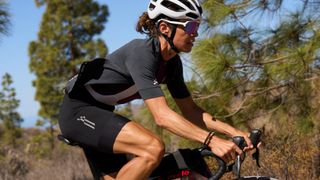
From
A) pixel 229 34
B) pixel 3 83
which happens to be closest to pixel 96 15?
pixel 3 83

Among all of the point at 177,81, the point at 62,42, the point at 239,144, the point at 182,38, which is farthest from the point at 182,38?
the point at 62,42

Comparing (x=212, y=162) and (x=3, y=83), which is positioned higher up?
(x=212, y=162)

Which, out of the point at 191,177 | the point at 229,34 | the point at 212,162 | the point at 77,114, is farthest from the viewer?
the point at 229,34

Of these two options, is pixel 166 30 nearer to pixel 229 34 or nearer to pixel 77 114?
pixel 77 114

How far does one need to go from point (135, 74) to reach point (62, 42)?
18510 millimetres

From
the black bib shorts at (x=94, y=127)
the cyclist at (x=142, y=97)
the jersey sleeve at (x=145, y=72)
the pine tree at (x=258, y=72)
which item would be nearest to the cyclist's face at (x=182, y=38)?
the cyclist at (x=142, y=97)

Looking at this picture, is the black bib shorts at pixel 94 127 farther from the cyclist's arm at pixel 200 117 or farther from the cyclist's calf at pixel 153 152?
the cyclist's arm at pixel 200 117

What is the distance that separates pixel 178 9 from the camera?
119 inches

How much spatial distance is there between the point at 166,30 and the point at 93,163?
84cm

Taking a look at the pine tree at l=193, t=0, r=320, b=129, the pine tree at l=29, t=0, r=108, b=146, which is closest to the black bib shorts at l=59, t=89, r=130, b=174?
the pine tree at l=193, t=0, r=320, b=129

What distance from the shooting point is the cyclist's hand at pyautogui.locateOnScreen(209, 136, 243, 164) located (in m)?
2.59

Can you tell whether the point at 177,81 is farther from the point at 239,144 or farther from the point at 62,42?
the point at 62,42

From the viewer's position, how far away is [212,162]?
5434 mm

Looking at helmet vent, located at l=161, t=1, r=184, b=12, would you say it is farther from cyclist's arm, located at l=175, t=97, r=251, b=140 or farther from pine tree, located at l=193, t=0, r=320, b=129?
pine tree, located at l=193, t=0, r=320, b=129
